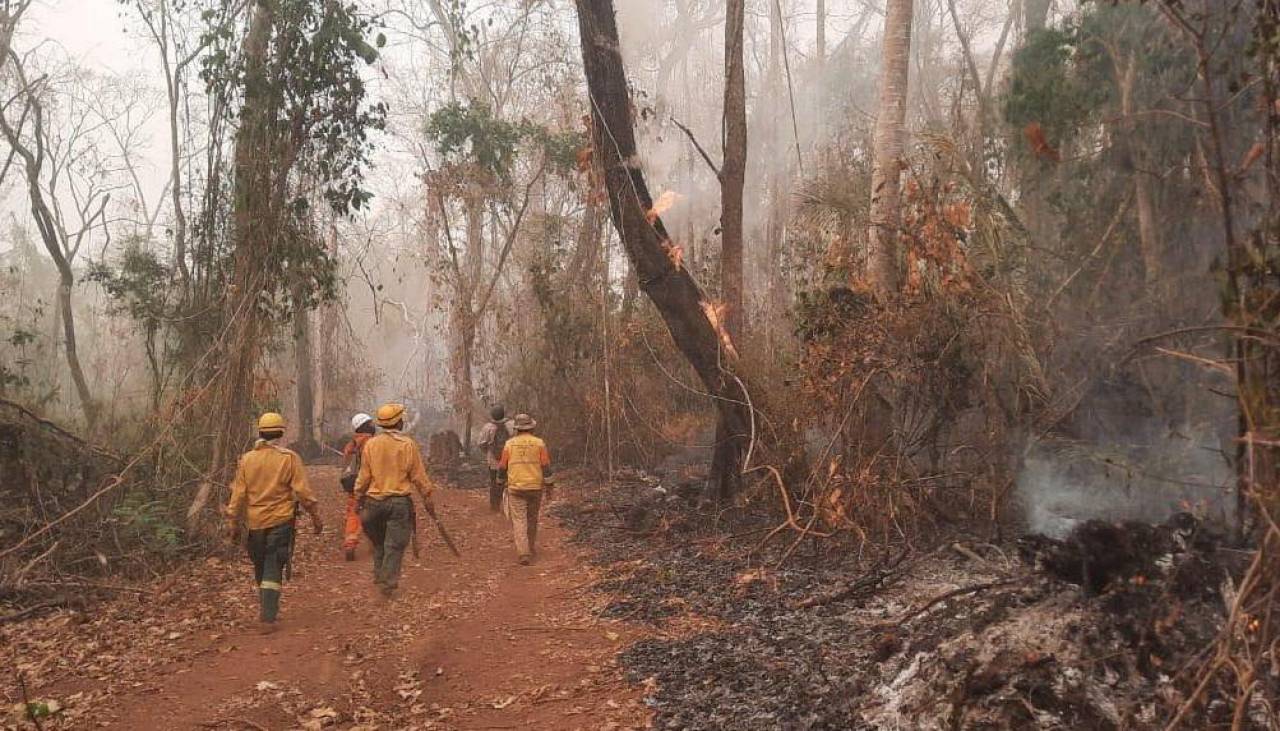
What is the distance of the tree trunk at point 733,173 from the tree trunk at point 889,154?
61.3 inches

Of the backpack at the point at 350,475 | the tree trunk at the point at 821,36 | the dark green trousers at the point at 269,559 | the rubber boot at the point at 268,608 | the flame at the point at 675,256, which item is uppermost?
the tree trunk at the point at 821,36

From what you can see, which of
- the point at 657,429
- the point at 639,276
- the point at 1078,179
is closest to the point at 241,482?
the point at 639,276

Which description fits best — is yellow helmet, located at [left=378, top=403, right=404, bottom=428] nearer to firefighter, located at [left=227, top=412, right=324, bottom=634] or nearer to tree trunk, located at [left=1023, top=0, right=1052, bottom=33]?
firefighter, located at [left=227, top=412, right=324, bottom=634]

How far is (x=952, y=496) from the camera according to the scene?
834 centimetres

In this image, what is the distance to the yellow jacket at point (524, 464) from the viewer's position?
9555 millimetres

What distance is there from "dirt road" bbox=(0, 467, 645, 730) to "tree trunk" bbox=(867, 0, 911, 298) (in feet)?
14.2

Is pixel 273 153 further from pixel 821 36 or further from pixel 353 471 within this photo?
pixel 821 36

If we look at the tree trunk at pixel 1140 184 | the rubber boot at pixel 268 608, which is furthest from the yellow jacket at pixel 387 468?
the tree trunk at pixel 1140 184

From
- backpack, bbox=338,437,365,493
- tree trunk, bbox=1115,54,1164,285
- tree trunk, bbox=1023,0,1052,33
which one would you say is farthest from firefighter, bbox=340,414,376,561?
tree trunk, bbox=1023,0,1052,33

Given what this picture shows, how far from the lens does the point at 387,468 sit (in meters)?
7.96

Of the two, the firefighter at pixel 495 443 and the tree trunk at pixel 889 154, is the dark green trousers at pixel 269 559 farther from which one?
the tree trunk at pixel 889 154

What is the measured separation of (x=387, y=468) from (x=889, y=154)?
6056mm

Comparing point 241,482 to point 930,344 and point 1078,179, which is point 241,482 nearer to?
point 930,344

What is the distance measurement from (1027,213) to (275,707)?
1106 centimetres
